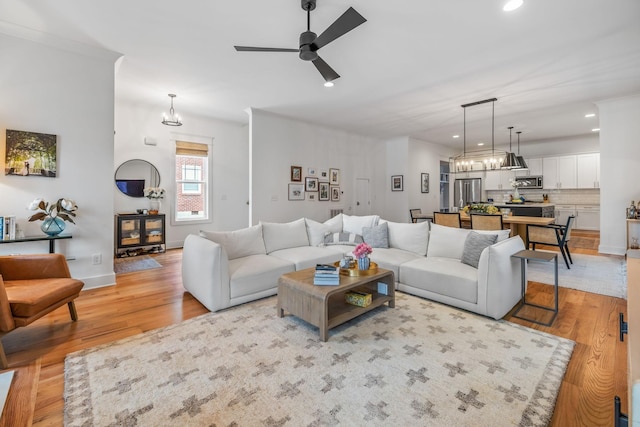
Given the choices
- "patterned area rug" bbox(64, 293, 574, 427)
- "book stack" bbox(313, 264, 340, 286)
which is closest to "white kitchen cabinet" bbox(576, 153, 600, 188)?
"patterned area rug" bbox(64, 293, 574, 427)

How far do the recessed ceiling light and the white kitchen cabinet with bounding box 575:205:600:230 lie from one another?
8.29m

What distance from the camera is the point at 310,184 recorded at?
21.5 feet

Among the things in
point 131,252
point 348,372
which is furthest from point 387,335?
point 131,252

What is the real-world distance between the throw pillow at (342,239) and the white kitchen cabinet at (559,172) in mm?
7770

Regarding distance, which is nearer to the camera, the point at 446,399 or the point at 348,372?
the point at 446,399

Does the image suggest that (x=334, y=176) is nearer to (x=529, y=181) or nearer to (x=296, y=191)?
(x=296, y=191)

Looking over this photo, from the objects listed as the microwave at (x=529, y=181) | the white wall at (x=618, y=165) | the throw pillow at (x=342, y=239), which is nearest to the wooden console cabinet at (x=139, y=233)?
the throw pillow at (x=342, y=239)

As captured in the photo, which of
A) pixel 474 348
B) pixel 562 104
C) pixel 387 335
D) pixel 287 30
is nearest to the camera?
pixel 474 348

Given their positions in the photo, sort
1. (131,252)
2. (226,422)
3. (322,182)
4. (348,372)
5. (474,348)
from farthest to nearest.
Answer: (322,182) < (131,252) < (474,348) < (348,372) < (226,422)

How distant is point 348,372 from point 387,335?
611mm

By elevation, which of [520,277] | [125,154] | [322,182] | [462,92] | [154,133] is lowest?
[520,277]

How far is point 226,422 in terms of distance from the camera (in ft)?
4.99

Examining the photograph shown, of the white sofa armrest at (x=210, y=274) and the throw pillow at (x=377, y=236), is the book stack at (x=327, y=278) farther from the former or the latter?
the throw pillow at (x=377, y=236)

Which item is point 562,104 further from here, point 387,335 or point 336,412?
point 336,412
